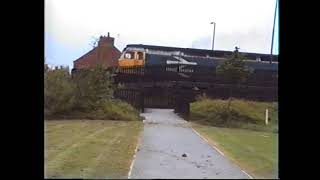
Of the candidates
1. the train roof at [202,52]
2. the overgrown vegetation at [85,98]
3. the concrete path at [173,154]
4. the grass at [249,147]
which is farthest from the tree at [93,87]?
the grass at [249,147]

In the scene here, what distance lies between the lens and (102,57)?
5.10 m

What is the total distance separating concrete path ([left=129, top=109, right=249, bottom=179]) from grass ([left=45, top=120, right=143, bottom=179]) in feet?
0.50

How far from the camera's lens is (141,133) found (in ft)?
20.1

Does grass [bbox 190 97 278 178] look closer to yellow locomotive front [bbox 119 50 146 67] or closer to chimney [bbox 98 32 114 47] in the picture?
yellow locomotive front [bbox 119 50 146 67]

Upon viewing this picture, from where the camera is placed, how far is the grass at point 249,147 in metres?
4.12

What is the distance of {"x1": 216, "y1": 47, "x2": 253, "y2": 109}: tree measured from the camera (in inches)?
200

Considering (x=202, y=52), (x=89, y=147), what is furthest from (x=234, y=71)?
(x=89, y=147)

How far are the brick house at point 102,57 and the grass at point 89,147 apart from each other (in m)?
0.69

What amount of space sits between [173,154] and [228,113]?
4.90 ft

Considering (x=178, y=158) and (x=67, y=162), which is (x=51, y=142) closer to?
(x=67, y=162)
